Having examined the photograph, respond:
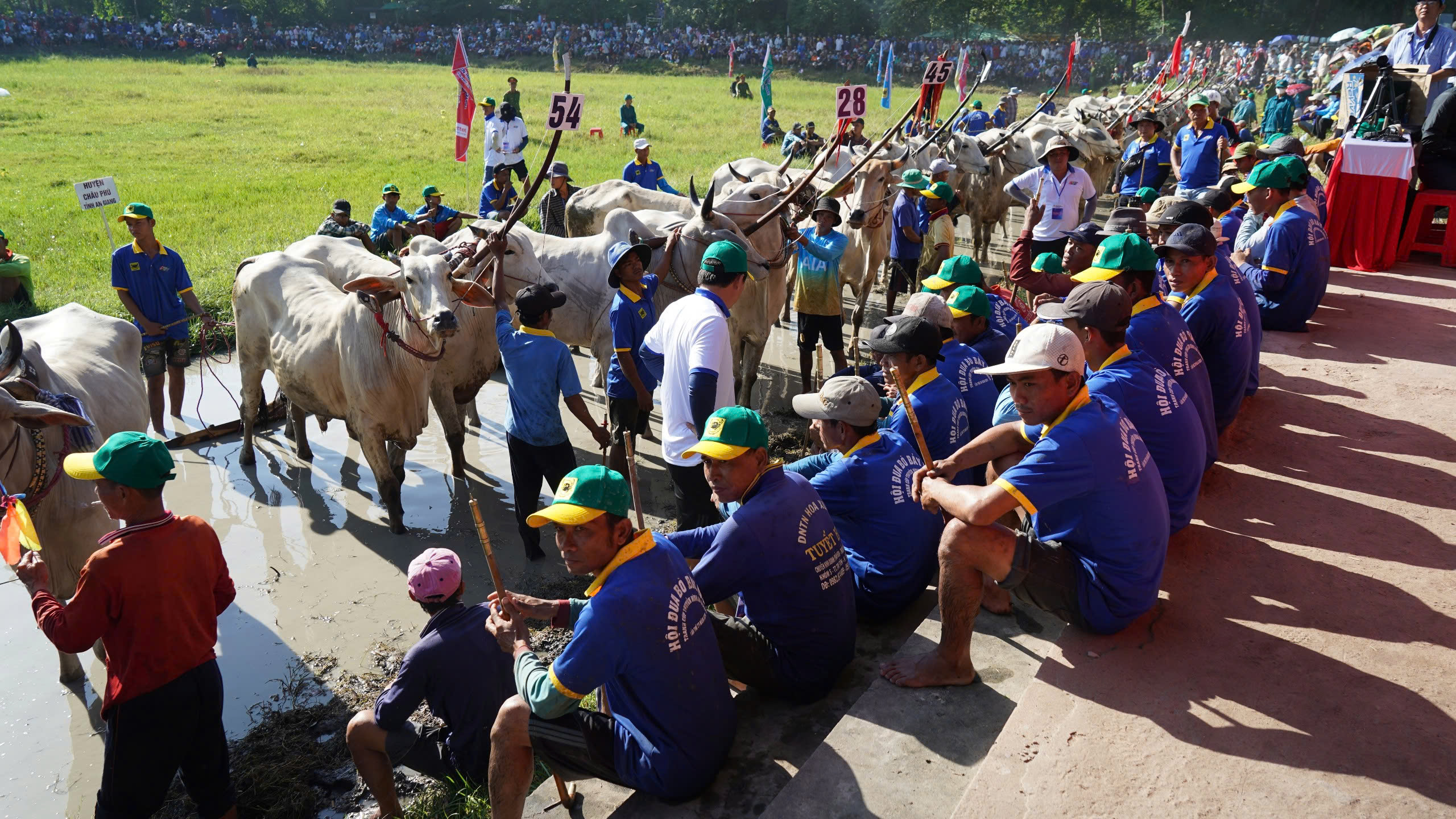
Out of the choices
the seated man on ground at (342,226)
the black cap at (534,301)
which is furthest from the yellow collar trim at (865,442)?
the seated man on ground at (342,226)

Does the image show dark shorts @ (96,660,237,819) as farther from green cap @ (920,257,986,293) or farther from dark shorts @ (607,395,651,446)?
green cap @ (920,257,986,293)

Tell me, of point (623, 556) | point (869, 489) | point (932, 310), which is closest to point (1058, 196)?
point (932, 310)

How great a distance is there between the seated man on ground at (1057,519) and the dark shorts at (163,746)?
292 centimetres

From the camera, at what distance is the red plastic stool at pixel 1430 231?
995 centimetres

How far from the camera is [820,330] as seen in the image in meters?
9.08

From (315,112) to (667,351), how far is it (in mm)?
31759

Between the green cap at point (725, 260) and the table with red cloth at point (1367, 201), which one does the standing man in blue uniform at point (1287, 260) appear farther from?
the green cap at point (725, 260)

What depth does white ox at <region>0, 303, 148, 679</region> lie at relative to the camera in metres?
4.69

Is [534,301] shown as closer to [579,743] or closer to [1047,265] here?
[579,743]

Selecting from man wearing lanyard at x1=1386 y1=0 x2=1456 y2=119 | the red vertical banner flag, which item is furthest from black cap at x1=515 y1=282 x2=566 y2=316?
man wearing lanyard at x1=1386 y1=0 x2=1456 y2=119

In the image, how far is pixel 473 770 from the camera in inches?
160

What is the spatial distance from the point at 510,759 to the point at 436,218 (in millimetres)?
8542

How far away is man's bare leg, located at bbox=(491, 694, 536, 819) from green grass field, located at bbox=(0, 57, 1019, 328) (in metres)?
9.91

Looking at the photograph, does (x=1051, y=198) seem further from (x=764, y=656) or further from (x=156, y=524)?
(x=156, y=524)
